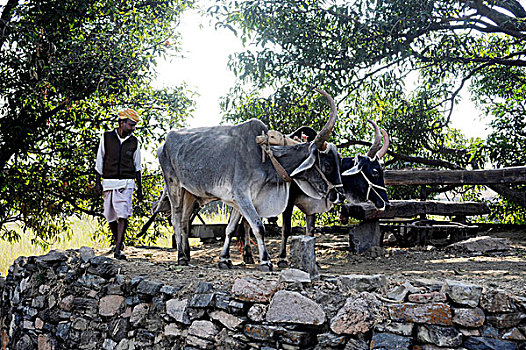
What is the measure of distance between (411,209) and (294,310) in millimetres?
3463

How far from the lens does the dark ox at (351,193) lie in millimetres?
5923

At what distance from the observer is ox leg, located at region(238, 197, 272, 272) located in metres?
5.09

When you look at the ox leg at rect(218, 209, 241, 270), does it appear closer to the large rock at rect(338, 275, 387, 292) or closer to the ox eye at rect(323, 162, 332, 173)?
the ox eye at rect(323, 162, 332, 173)

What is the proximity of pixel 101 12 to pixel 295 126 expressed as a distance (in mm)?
3637

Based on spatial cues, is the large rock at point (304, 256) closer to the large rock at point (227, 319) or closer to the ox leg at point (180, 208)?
the large rock at point (227, 319)

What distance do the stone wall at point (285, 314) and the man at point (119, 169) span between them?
1.85 ft

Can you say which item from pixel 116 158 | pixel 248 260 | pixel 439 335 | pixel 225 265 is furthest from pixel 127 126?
pixel 439 335

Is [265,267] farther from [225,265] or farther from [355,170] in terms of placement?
[355,170]

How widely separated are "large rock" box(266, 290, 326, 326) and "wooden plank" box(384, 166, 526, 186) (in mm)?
3465

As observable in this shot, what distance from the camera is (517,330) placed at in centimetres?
345

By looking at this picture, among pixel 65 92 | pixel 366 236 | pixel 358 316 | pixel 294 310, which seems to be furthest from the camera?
pixel 65 92

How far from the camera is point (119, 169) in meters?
5.87

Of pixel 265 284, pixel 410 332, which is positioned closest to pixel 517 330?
pixel 410 332

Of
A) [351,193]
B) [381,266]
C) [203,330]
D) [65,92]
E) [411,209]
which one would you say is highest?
[65,92]
